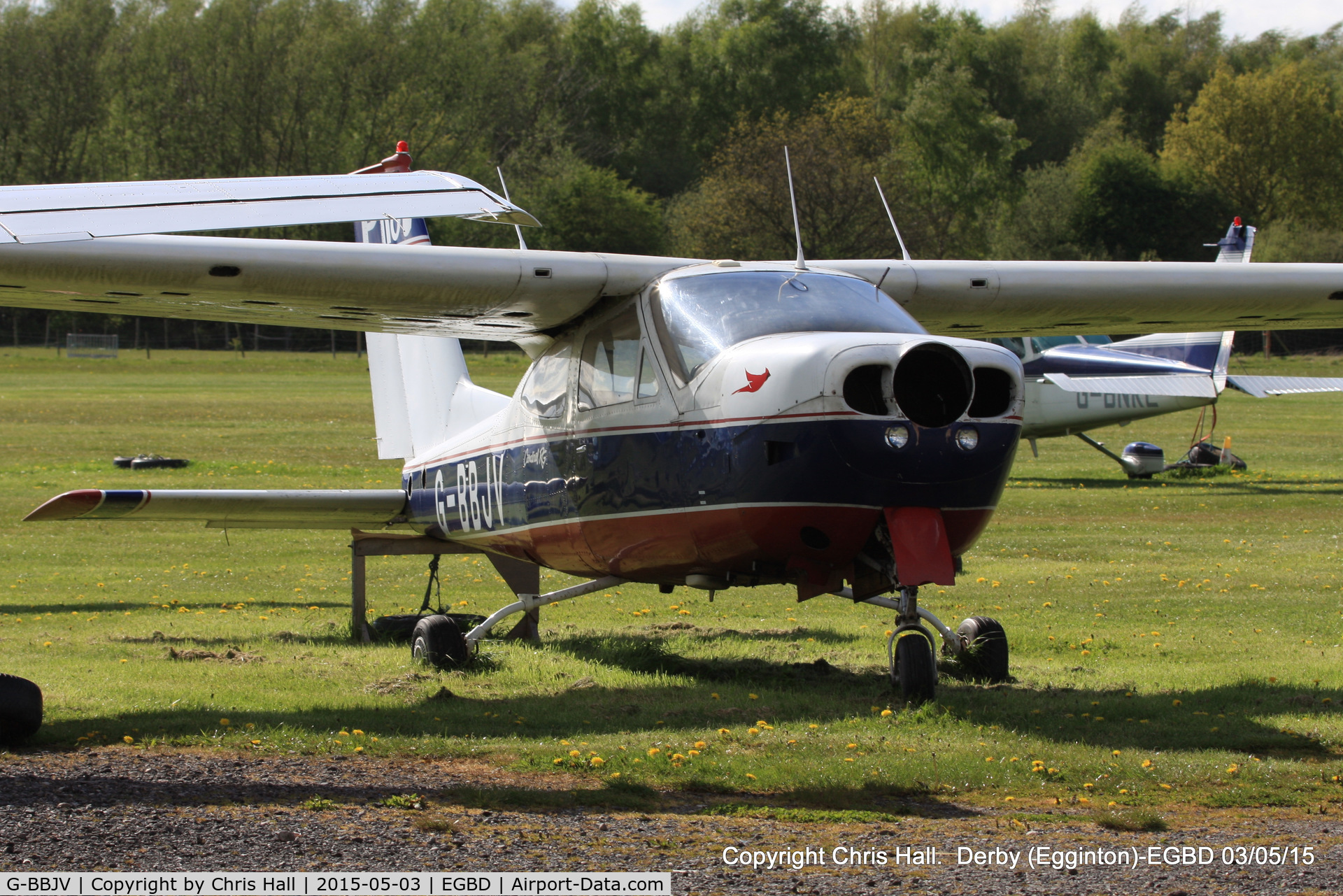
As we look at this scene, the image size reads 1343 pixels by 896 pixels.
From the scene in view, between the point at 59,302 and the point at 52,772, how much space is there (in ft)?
10.0

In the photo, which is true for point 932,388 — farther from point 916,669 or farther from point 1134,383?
point 1134,383

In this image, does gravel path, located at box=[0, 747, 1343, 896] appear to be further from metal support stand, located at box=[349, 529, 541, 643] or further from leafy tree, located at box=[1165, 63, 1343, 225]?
leafy tree, located at box=[1165, 63, 1343, 225]

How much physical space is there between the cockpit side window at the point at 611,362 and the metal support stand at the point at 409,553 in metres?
2.26

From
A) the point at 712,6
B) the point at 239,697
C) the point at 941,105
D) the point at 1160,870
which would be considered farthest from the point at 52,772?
the point at 712,6

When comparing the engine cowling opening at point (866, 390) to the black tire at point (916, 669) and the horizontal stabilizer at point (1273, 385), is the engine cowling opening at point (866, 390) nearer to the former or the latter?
the black tire at point (916, 669)

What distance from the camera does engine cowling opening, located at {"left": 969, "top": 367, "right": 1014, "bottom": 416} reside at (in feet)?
20.5

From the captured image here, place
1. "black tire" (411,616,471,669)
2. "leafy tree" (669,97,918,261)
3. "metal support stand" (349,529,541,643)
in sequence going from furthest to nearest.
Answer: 1. "leafy tree" (669,97,918,261)
2. "metal support stand" (349,529,541,643)
3. "black tire" (411,616,471,669)

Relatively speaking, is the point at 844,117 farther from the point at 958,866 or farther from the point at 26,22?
the point at 958,866

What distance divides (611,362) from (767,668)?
8.07ft

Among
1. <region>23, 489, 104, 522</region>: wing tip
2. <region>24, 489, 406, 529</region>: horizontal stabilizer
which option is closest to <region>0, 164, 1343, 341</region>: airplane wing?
<region>23, 489, 104, 522</region>: wing tip

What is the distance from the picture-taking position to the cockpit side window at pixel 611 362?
7.50 metres

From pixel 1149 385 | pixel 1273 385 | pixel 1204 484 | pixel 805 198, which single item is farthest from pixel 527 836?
pixel 805 198

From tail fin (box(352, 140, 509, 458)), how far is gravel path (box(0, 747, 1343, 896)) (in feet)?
16.6

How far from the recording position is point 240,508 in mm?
9391
